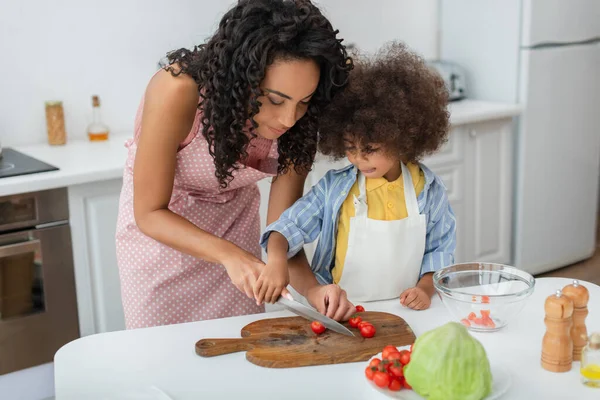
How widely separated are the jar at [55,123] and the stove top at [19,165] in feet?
0.63

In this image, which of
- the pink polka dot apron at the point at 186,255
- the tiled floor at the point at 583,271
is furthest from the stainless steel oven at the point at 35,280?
the tiled floor at the point at 583,271

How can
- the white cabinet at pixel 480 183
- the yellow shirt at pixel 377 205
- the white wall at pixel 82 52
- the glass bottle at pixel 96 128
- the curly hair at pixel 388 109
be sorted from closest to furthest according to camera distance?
the curly hair at pixel 388 109
the yellow shirt at pixel 377 205
the white wall at pixel 82 52
the glass bottle at pixel 96 128
the white cabinet at pixel 480 183

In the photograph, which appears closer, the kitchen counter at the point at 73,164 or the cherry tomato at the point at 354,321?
the cherry tomato at the point at 354,321

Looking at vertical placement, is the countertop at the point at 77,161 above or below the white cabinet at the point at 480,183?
above

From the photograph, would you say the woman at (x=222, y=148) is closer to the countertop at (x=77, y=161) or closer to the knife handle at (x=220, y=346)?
the knife handle at (x=220, y=346)

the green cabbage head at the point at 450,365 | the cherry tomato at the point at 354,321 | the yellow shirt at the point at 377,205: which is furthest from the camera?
the yellow shirt at the point at 377,205

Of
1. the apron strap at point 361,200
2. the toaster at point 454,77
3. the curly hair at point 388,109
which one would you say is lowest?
the apron strap at point 361,200

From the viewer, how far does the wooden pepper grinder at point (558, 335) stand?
3.76ft

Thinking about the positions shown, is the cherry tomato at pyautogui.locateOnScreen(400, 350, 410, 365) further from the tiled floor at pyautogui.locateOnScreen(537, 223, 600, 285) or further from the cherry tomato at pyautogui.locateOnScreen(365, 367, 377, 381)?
the tiled floor at pyautogui.locateOnScreen(537, 223, 600, 285)

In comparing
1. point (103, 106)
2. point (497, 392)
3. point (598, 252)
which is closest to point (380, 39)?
point (103, 106)

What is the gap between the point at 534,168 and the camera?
349 cm

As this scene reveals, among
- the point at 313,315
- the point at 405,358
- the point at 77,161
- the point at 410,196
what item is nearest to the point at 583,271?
the point at 410,196

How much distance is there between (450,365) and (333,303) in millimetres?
386

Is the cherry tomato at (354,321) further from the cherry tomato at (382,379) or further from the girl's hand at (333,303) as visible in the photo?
the cherry tomato at (382,379)
